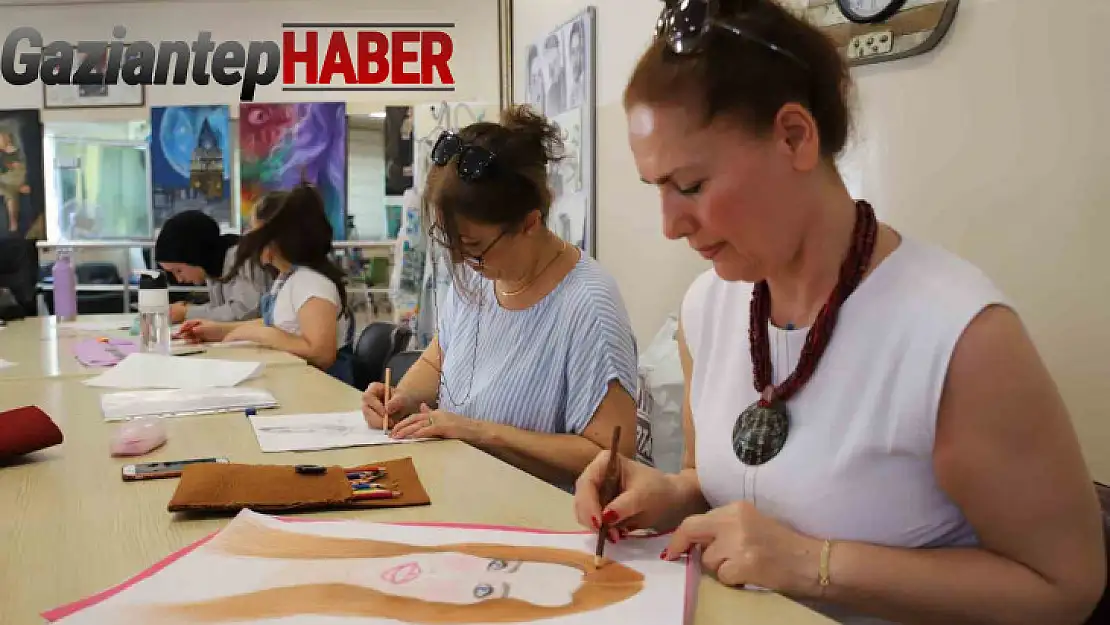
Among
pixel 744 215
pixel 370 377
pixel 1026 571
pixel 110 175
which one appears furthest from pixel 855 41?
pixel 110 175

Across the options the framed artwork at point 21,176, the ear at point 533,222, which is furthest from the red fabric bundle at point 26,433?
the framed artwork at point 21,176

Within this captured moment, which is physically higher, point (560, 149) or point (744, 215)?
point (560, 149)

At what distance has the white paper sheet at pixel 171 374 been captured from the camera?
2064mm

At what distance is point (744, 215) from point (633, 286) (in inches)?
78.6

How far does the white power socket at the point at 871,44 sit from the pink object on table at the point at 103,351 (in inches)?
78.8

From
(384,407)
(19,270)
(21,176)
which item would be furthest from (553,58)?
(21,176)

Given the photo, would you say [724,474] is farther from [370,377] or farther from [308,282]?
[308,282]

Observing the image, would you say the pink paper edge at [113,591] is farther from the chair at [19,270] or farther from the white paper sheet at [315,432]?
the chair at [19,270]

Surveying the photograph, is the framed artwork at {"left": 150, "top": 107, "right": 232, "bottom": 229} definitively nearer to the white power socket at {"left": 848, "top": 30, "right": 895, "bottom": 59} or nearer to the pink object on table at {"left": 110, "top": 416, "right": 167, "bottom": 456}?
the pink object on table at {"left": 110, "top": 416, "right": 167, "bottom": 456}

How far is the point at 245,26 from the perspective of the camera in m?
5.78

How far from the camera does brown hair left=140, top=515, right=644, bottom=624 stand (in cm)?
78

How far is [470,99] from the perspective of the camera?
5.74 meters

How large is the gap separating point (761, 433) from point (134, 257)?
5.75 metres

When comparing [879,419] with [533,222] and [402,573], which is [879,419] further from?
[533,222]
